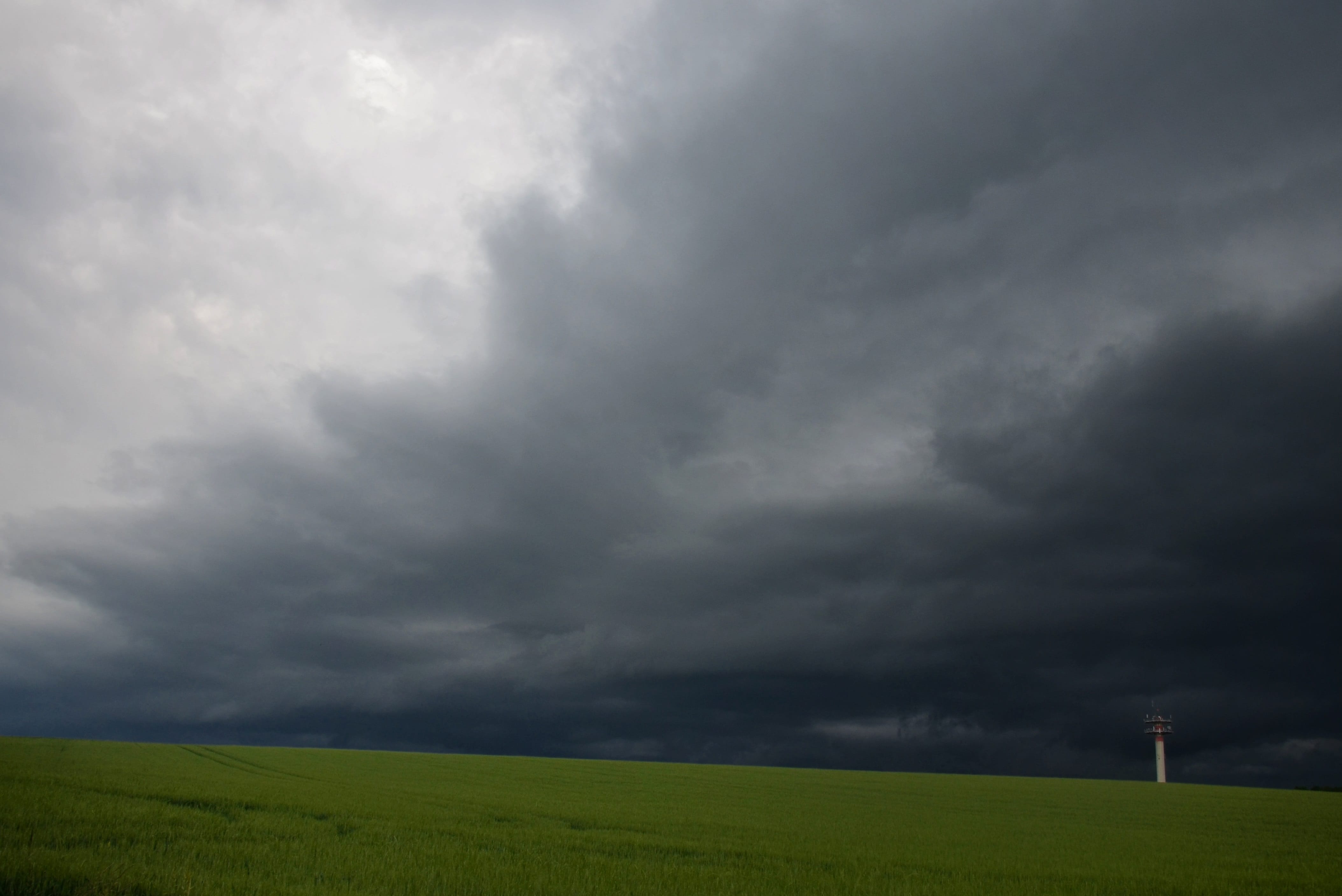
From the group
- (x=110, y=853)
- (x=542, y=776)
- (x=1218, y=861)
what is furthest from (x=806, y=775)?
(x=110, y=853)

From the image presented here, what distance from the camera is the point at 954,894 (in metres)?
17.1

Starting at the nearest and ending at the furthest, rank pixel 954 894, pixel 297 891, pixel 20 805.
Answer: pixel 297 891 → pixel 954 894 → pixel 20 805

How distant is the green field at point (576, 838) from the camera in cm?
1509

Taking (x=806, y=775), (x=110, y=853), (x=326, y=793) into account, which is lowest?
(x=806, y=775)

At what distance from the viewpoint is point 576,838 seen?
909 inches

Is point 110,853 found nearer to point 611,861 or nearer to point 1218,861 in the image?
point 611,861

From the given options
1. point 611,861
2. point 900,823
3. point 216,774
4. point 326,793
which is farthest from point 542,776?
point 611,861

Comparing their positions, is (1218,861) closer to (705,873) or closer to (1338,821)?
(705,873)

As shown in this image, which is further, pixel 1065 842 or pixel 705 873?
pixel 1065 842

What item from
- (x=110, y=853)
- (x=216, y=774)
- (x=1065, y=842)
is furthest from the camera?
(x=216, y=774)

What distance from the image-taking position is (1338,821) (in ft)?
140

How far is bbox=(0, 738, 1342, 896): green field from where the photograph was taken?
1509cm

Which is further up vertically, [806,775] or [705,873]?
[705,873]

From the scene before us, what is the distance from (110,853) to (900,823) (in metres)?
28.9
